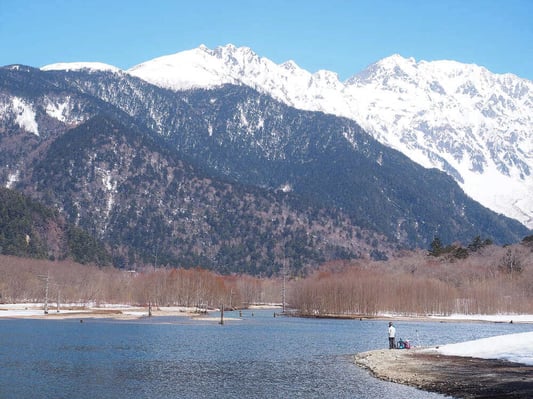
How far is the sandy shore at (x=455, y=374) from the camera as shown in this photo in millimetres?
60631

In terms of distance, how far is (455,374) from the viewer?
234ft

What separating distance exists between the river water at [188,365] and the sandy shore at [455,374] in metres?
2.04

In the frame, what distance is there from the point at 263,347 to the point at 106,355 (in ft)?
80.7

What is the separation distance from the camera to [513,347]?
84750 mm

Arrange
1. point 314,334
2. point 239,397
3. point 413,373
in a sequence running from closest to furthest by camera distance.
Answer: point 239,397 < point 413,373 < point 314,334

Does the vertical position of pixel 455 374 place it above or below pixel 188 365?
above

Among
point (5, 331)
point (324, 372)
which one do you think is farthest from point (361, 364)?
point (5, 331)

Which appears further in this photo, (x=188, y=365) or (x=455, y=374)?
(x=188, y=365)

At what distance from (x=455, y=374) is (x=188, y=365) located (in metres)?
30.1

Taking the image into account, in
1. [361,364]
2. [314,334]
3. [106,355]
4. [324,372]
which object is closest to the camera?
[324,372]

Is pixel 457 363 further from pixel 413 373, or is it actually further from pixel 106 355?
pixel 106 355

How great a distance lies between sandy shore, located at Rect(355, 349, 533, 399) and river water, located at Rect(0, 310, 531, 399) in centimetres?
204

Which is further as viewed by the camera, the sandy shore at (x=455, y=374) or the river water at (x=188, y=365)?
the river water at (x=188, y=365)

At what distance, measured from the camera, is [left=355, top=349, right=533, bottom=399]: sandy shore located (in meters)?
60.6
